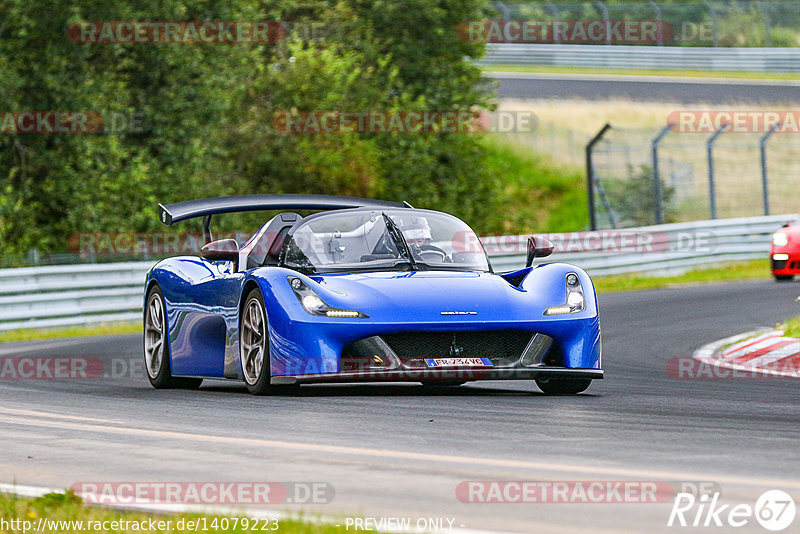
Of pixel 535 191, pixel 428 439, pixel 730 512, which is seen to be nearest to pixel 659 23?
pixel 535 191

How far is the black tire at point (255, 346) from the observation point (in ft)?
30.6

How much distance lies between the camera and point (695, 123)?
139 ft

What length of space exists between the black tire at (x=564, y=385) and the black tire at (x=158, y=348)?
285 centimetres

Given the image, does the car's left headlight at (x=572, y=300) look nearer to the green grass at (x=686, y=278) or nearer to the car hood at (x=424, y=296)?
the car hood at (x=424, y=296)

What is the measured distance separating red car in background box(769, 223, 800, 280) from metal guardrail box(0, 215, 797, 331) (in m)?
0.44

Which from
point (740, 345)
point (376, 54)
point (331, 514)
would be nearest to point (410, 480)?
point (331, 514)

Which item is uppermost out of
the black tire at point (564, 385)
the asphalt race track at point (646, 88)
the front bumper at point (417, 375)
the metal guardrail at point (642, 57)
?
the metal guardrail at point (642, 57)

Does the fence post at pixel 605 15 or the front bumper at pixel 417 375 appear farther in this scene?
the fence post at pixel 605 15

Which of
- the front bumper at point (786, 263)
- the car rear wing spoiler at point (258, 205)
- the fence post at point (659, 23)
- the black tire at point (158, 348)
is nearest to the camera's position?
the car rear wing spoiler at point (258, 205)

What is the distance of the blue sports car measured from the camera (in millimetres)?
9008

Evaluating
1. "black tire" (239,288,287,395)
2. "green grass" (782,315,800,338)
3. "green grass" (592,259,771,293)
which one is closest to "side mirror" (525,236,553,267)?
"black tire" (239,288,287,395)

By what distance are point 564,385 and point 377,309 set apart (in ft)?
5.22

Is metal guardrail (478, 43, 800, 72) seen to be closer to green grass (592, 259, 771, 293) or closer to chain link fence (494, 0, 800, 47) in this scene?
chain link fence (494, 0, 800, 47)

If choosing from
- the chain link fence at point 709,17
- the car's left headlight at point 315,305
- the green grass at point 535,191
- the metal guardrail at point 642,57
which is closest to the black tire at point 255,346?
the car's left headlight at point 315,305
